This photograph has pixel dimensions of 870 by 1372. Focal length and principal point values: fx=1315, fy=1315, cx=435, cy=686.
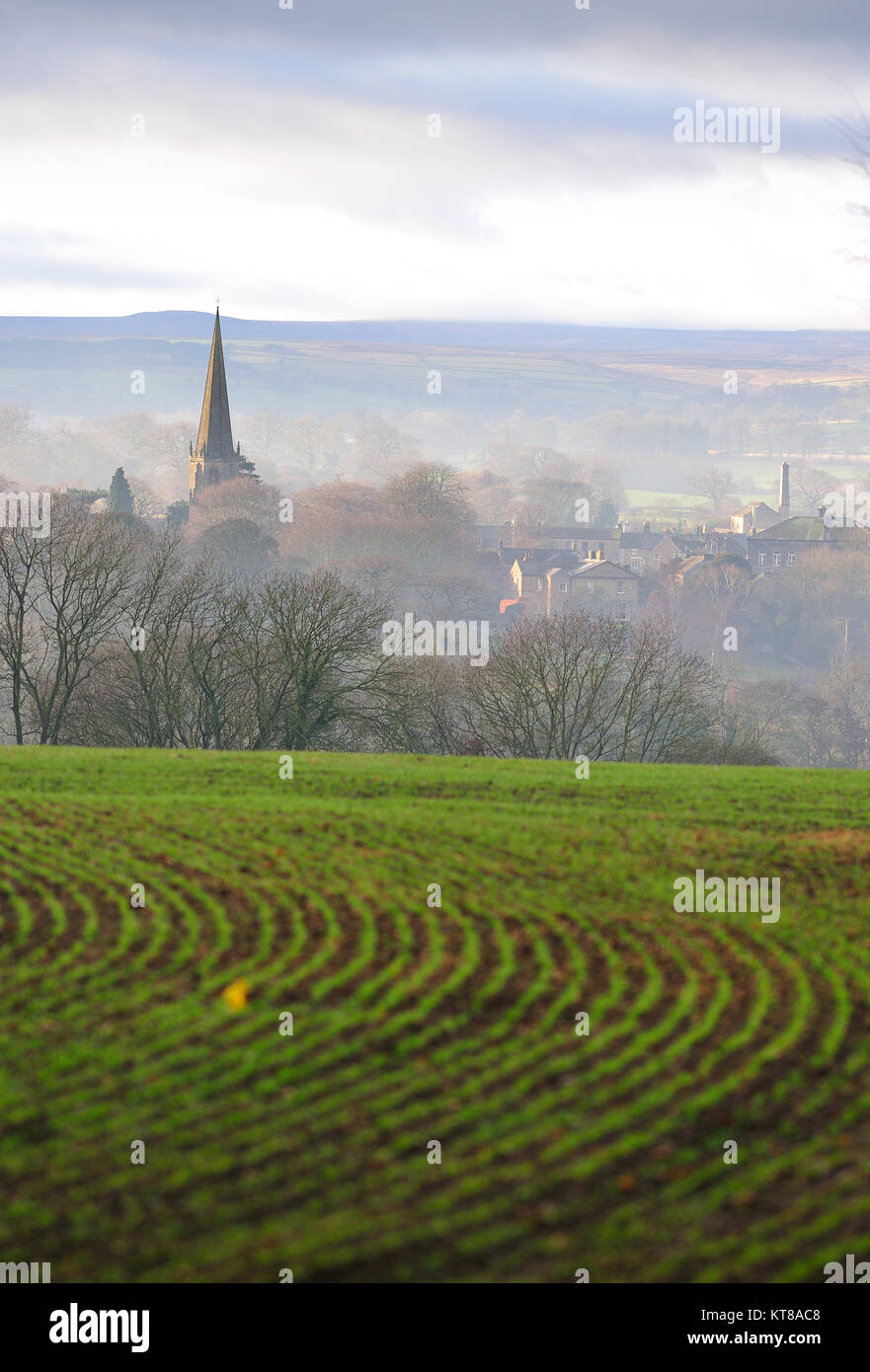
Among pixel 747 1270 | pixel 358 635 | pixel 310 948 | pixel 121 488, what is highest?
pixel 121 488

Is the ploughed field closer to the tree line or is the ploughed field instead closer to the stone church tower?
the tree line

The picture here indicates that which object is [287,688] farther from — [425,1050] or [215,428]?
[215,428]

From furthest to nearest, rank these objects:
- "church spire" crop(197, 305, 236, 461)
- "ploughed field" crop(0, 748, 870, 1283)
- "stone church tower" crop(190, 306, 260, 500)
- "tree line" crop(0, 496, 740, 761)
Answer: "stone church tower" crop(190, 306, 260, 500) < "church spire" crop(197, 305, 236, 461) < "tree line" crop(0, 496, 740, 761) < "ploughed field" crop(0, 748, 870, 1283)

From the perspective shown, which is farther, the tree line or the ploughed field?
the tree line

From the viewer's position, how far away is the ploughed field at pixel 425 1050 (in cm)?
852

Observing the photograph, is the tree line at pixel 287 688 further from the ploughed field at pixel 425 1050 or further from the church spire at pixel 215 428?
the church spire at pixel 215 428

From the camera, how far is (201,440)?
145 meters

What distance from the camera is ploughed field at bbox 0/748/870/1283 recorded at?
27.9ft

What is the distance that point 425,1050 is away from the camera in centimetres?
1113

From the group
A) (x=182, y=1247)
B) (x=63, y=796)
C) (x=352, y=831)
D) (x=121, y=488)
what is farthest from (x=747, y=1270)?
(x=121, y=488)

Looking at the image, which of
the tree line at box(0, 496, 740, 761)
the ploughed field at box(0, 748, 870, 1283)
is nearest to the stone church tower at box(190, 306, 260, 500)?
the tree line at box(0, 496, 740, 761)

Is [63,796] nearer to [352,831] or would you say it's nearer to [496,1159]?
[352,831]

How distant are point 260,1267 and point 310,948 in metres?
5.44

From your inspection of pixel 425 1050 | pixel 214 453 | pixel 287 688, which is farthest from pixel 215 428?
pixel 425 1050
